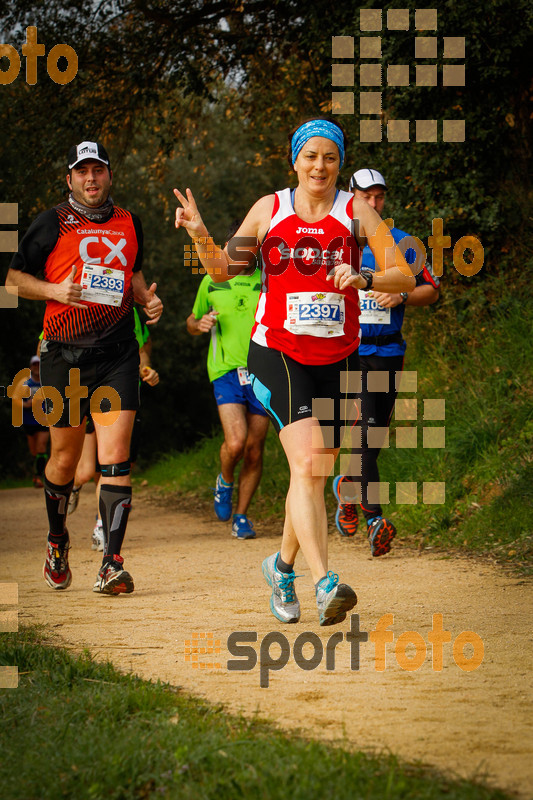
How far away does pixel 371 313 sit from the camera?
7.11 m

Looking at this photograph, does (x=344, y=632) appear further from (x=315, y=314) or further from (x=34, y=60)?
(x=34, y=60)

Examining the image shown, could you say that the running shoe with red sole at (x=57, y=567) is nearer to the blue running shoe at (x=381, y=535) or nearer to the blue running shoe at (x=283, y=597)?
the blue running shoe at (x=283, y=597)

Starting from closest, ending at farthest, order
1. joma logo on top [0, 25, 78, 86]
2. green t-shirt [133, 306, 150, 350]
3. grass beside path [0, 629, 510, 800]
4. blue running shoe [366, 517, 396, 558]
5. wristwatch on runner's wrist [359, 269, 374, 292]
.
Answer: grass beside path [0, 629, 510, 800] → wristwatch on runner's wrist [359, 269, 374, 292] → blue running shoe [366, 517, 396, 558] → green t-shirt [133, 306, 150, 350] → joma logo on top [0, 25, 78, 86]

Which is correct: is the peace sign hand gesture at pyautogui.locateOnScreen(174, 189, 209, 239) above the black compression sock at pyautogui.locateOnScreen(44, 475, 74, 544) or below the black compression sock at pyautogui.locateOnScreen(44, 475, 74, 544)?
above

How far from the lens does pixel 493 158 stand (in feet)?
34.1

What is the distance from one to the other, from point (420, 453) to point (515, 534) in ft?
6.07

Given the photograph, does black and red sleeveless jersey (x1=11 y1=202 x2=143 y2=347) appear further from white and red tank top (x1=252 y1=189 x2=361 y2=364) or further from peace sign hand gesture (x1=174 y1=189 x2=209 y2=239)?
white and red tank top (x1=252 y1=189 x2=361 y2=364)

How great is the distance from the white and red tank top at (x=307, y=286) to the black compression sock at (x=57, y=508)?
2.03m

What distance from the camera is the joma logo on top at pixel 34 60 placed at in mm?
12672

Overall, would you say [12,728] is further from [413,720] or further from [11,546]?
[11,546]

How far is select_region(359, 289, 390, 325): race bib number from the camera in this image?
7098 mm

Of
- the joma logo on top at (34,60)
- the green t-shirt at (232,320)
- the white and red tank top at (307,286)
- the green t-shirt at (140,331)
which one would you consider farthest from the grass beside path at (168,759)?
the joma logo on top at (34,60)

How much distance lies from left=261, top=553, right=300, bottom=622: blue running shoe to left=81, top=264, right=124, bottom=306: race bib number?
1.92 metres


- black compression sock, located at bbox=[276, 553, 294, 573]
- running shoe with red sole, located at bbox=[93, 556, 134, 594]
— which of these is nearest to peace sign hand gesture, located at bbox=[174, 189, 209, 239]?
black compression sock, located at bbox=[276, 553, 294, 573]
